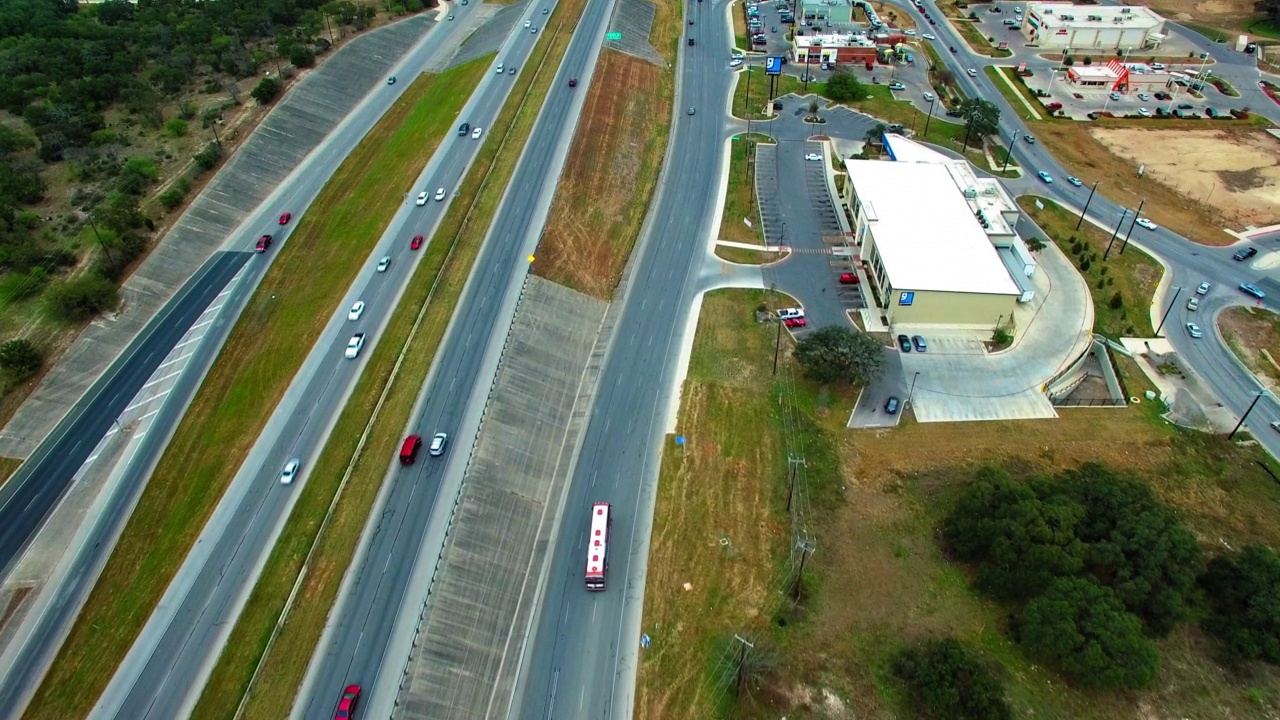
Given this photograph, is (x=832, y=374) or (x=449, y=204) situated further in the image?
(x=449, y=204)

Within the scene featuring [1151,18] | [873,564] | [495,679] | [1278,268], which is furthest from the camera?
[1151,18]

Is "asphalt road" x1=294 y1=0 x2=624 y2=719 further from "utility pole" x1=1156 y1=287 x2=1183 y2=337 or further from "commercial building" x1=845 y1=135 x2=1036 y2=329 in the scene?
"utility pole" x1=1156 y1=287 x2=1183 y2=337

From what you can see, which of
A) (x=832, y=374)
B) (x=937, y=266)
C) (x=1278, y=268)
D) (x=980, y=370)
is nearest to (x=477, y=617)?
(x=832, y=374)

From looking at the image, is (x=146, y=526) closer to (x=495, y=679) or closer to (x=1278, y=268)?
(x=495, y=679)

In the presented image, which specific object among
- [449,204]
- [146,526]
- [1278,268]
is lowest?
[1278,268]

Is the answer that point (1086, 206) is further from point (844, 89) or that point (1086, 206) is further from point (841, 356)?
point (841, 356)

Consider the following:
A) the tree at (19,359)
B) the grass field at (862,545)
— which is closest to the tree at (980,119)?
the grass field at (862,545)
